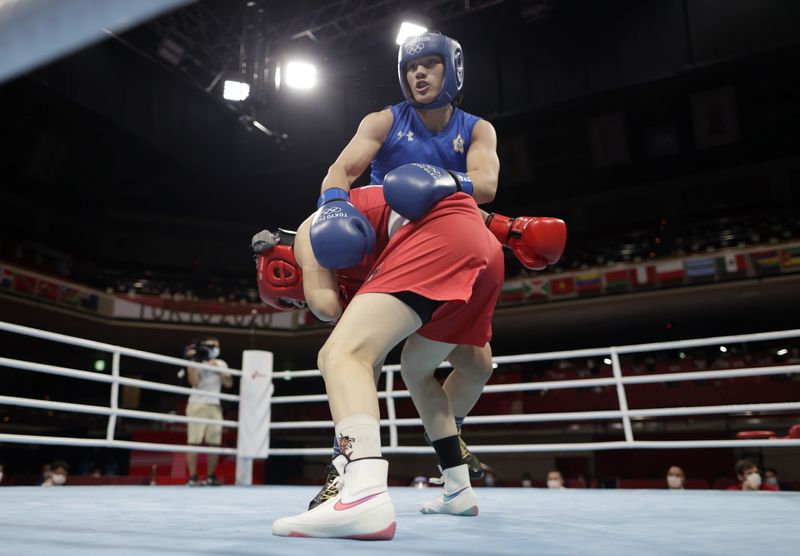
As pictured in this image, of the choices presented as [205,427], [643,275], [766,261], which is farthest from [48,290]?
[766,261]

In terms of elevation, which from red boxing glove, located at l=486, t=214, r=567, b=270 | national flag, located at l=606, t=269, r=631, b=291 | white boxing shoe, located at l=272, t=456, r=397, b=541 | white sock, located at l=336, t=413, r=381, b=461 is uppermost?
national flag, located at l=606, t=269, r=631, b=291

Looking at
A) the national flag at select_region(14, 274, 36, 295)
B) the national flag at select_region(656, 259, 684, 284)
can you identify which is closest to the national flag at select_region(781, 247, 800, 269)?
the national flag at select_region(656, 259, 684, 284)

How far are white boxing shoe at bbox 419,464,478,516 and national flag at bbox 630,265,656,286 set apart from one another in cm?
1010

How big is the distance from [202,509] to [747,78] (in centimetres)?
1207

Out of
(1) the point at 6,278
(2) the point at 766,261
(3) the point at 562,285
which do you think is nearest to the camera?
(2) the point at 766,261

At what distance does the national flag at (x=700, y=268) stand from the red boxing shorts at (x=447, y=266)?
10.2 m

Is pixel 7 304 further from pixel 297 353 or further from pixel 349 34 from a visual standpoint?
pixel 349 34

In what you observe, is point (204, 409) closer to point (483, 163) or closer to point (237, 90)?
point (483, 163)

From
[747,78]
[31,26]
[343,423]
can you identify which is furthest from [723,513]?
[747,78]

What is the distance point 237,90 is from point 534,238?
700 centimetres

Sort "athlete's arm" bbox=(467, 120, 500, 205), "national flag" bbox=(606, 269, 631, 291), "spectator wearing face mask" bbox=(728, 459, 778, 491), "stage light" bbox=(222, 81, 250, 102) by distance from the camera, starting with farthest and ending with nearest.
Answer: "national flag" bbox=(606, 269, 631, 291)
"stage light" bbox=(222, 81, 250, 102)
"spectator wearing face mask" bbox=(728, 459, 778, 491)
"athlete's arm" bbox=(467, 120, 500, 205)

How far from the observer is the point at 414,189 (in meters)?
1.33

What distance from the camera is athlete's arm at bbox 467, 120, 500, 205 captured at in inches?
61.9

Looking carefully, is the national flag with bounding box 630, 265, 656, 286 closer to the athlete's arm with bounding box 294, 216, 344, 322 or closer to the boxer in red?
the boxer in red
